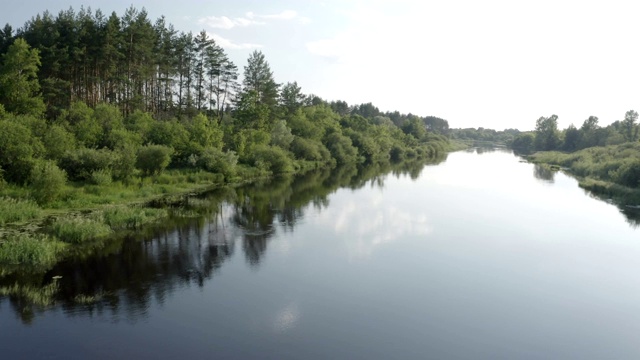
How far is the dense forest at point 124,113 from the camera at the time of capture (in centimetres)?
3288

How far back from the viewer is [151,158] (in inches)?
1555

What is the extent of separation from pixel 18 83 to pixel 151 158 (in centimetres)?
1403

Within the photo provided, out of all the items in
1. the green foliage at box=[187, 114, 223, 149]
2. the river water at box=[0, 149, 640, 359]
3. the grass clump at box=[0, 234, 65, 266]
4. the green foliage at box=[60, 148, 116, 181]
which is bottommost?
the river water at box=[0, 149, 640, 359]

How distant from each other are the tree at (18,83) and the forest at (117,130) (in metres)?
0.11

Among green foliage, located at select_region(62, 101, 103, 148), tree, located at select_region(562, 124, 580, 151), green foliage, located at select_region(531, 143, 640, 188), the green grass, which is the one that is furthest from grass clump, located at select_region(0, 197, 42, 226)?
tree, located at select_region(562, 124, 580, 151)

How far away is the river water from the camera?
47.2 feet

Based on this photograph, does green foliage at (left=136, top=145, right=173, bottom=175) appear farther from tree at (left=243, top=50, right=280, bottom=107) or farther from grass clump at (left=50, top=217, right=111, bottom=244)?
tree at (left=243, top=50, right=280, bottom=107)

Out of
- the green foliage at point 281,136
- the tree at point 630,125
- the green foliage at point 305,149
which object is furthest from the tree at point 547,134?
the green foliage at point 281,136

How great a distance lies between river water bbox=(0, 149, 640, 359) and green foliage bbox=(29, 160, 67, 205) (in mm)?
7950

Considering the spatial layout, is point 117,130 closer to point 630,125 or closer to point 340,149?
point 340,149

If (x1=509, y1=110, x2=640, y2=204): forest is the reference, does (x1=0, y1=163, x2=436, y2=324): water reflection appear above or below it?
below

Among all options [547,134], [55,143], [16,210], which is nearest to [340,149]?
[55,143]

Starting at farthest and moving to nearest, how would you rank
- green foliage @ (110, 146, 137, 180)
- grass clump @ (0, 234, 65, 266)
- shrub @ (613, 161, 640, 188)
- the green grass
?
shrub @ (613, 161, 640, 188)
green foliage @ (110, 146, 137, 180)
grass clump @ (0, 234, 65, 266)
the green grass

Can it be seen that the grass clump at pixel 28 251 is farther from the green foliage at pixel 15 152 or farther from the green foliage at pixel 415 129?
the green foliage at pixel 415 129
